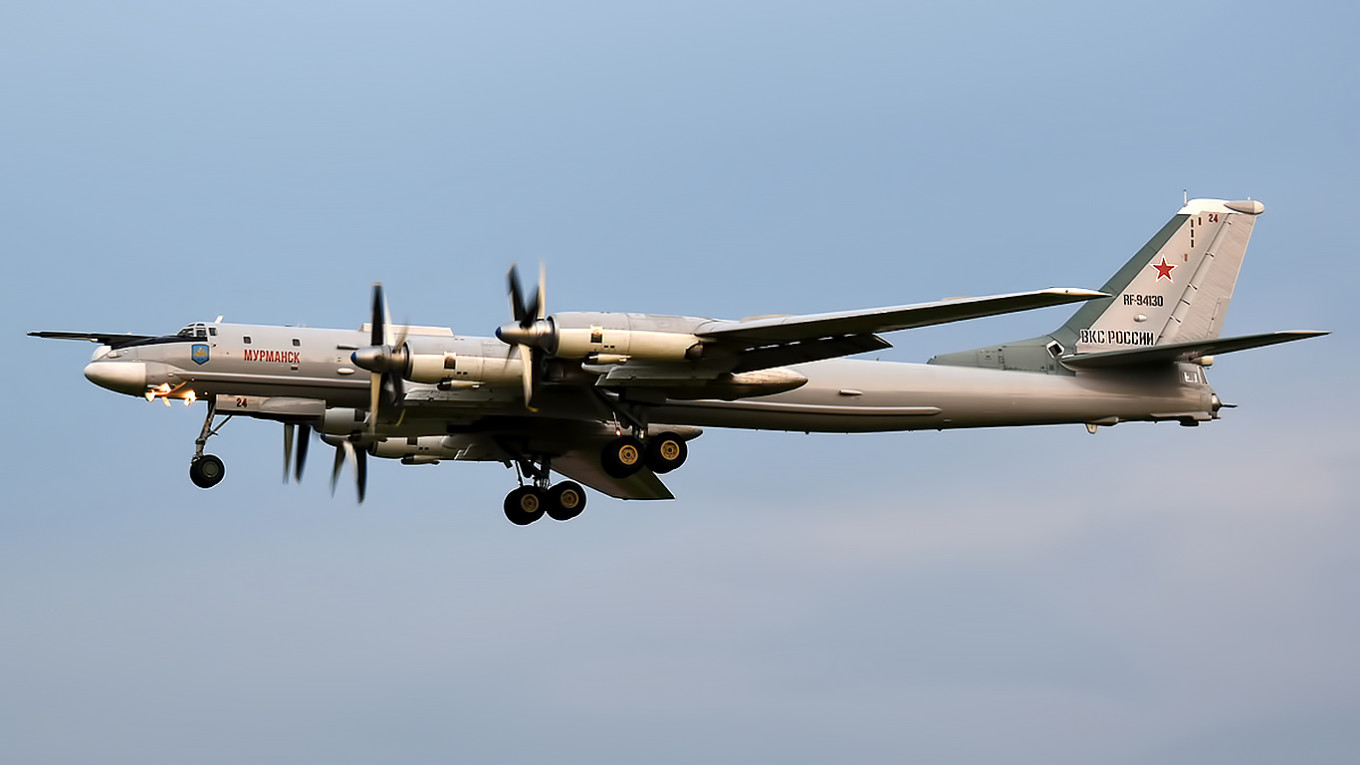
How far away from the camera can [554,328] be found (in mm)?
26938

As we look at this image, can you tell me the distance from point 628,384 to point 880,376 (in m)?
6.43

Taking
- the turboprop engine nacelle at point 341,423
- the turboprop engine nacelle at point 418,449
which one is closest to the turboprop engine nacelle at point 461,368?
the turboprop engine nacelle at point 341,423

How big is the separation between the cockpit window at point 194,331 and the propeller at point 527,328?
7070mm

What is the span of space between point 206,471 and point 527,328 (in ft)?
30.8

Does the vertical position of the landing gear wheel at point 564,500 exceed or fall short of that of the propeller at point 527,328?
it falls short

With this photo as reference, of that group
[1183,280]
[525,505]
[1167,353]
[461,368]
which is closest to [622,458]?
[461,368]

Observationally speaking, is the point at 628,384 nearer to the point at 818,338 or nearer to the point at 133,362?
the point at 818,338

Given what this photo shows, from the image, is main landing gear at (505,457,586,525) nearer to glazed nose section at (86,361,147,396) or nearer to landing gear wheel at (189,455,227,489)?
landing gear wheel at (189,455,227,489)

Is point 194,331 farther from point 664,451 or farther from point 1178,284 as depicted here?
point 1178,284

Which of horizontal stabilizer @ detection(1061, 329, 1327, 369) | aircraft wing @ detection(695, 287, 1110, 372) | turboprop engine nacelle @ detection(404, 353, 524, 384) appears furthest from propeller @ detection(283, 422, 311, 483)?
horizontal stabilizer @ detection(1061, 329, 1327, 369)

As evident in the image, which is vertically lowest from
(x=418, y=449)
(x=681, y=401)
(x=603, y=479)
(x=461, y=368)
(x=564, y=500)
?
(x=564, y=500)

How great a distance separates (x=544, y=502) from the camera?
112ft

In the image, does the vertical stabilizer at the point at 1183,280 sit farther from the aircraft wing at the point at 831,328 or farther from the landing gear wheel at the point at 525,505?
the landing gear wheel at the point at 525,505

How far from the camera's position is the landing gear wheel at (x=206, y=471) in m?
32.5
